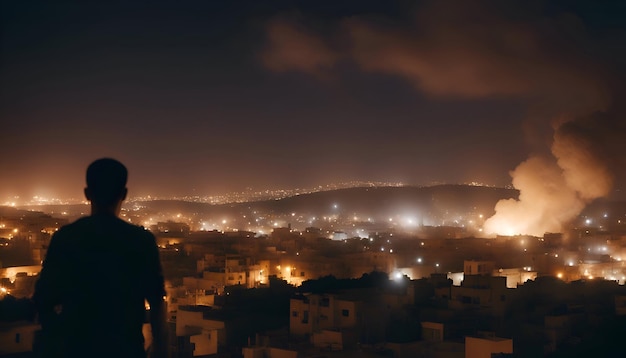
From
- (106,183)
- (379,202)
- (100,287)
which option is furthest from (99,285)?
(379,202)

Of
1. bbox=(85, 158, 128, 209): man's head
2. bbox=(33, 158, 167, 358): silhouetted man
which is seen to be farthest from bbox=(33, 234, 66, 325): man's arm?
bbox=(85, 158, 128, 209): man's head

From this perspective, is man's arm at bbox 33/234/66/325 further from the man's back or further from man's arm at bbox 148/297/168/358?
man's arm at bbox 148/297/168/358

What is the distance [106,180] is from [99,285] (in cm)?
26

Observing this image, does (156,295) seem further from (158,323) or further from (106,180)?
(106,180)

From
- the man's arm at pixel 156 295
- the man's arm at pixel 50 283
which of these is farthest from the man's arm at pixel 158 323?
the man's arm at pixel 50 283

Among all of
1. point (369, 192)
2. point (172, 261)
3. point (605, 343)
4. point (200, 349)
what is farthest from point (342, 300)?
point (369, 192)

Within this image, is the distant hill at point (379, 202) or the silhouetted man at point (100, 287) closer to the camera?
the silhouetted man at point (100, 287)

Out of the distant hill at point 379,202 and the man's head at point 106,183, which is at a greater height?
the distant hill at point 379,202

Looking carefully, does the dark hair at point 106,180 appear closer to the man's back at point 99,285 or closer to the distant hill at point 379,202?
the man's back at point 99,285

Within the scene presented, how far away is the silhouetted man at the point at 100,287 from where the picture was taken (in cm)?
204

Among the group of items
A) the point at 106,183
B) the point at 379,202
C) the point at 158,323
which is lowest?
the point at 158,323

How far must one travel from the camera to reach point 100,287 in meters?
2.07

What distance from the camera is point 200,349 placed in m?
12.9

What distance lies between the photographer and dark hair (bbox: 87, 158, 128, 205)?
2101mm
